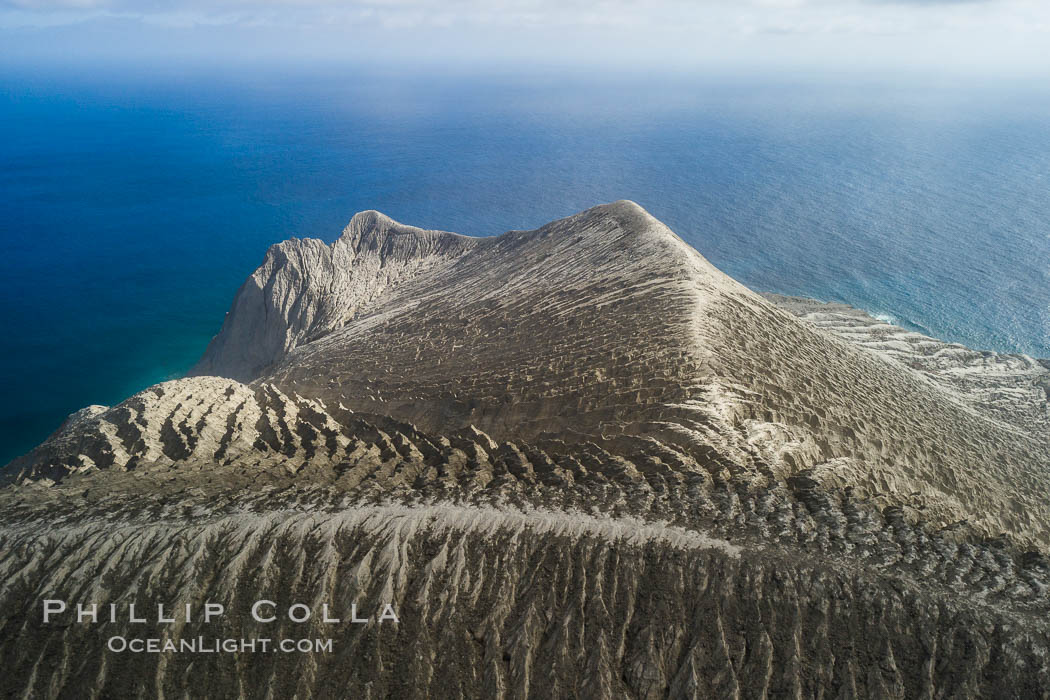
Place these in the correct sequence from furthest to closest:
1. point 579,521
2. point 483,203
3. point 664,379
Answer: point 483,203 < point 664,379 < point 579,521

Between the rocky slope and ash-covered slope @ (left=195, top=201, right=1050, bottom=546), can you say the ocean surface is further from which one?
the rocky slope

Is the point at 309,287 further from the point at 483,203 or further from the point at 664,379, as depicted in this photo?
the point at 483,203

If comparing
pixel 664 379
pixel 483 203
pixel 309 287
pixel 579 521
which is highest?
pixel 664 379

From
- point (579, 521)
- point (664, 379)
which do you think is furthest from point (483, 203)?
point (579, 521)

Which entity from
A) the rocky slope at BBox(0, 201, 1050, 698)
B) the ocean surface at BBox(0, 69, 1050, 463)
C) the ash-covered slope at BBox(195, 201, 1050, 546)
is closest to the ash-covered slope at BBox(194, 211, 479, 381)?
the ash-covered slope at BBox(195, 201, 1050, 546)

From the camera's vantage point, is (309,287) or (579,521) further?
(309,287)

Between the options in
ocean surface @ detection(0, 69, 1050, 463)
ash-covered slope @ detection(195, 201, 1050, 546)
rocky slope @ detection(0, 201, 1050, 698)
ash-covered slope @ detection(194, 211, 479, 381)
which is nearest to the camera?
rocky slope @ detection(0, 201, 1050, 698)

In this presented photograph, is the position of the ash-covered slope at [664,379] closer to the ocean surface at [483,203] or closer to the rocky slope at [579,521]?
the rocky slope at [579,521]
